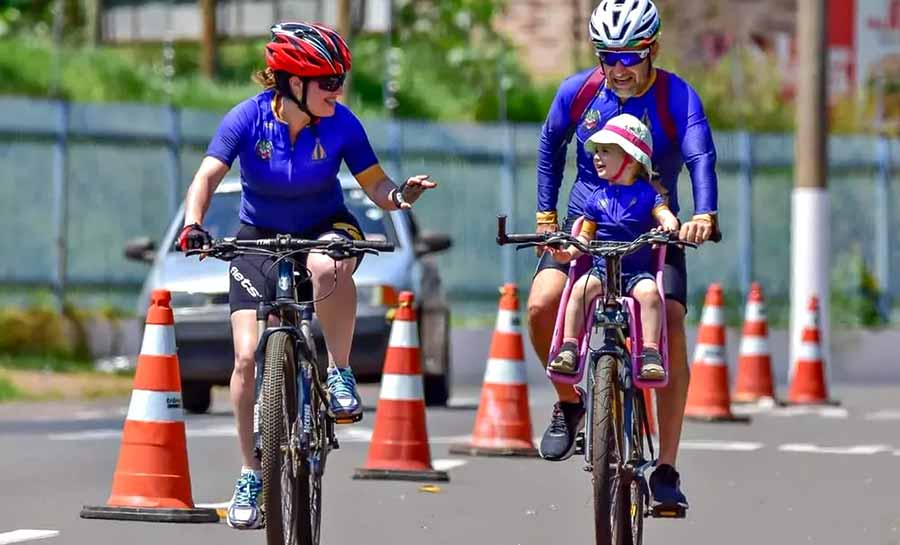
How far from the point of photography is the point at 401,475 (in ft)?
38.7

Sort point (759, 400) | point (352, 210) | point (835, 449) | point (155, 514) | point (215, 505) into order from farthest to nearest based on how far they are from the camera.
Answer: point (759, 400), point (352, 210), point (835, 449), point (215, 505), point (155, 514)

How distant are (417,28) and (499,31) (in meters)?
1.63

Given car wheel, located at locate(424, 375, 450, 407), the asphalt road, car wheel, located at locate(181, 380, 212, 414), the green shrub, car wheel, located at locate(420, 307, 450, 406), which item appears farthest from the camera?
the green shrub

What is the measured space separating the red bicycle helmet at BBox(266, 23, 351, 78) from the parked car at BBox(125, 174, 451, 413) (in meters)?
6.94

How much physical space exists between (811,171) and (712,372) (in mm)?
5465

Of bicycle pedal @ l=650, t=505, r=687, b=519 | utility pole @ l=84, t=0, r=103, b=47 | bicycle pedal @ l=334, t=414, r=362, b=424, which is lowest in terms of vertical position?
bicycle pedal @ l=650, t=505, r=687, b=519

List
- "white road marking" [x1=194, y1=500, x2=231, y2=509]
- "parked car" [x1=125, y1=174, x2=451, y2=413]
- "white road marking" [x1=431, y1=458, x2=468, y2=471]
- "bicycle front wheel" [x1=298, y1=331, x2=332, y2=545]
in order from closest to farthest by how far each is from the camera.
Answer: "bicycle front wheel" [x1=298, y1=331, x2=332, y2=545] < "white road marking" [x1=194, y1=500, x2=231, y2=509] < "white road marking" [x1=431, y1=458, x2=468, y2=471] < "parked car" [x1=125, y1=174, x2=451, y2=413]

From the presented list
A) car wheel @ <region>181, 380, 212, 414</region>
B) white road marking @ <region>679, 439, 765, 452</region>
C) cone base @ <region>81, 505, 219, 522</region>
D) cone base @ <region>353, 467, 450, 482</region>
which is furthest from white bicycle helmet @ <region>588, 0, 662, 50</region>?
car wheel @ <region>181, 380, 212, 414</region>

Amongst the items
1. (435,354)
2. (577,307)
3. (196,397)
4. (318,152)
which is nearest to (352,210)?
(435,354)

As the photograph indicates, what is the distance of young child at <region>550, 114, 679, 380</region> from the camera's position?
841 centimetres

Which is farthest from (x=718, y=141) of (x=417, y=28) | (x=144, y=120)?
(x=417, y=28)

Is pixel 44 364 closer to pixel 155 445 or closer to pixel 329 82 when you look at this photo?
pixel 155 445

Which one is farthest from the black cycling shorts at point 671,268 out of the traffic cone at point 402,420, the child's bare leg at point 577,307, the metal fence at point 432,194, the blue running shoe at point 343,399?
the metal fence at point 432,194

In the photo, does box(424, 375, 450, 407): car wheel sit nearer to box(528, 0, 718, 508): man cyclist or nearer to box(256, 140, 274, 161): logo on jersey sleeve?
box(528, 0, 718, 508): man cyclist
